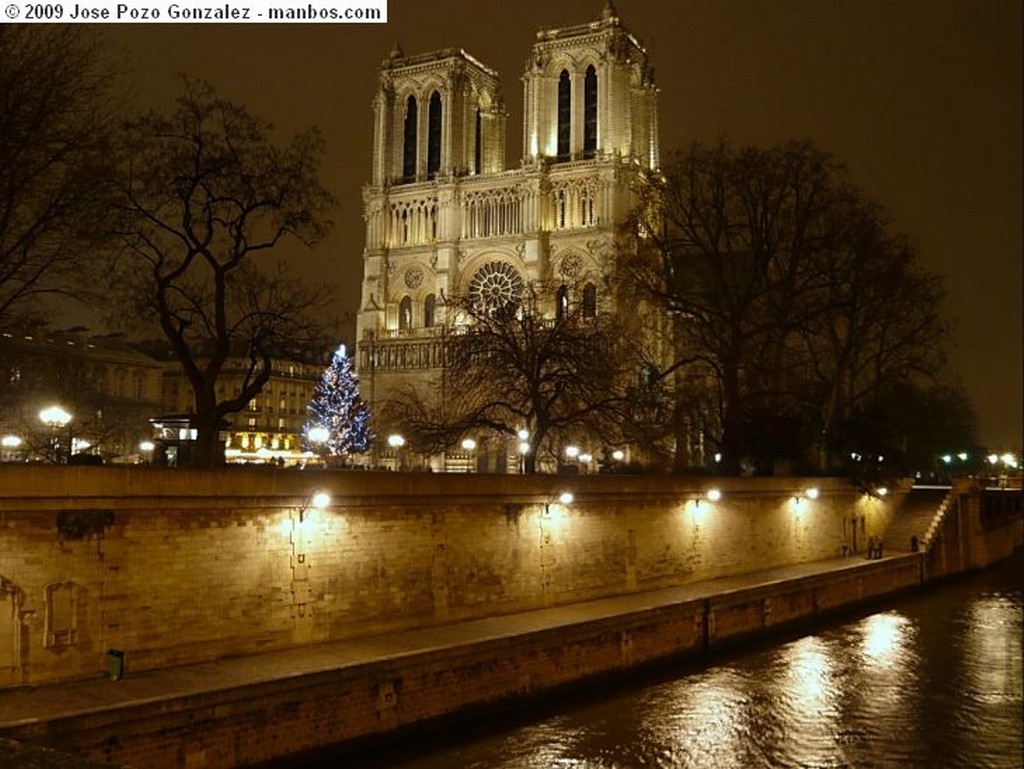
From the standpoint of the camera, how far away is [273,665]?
1479 cm

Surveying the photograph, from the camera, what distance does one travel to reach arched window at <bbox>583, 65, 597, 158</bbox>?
66.7 meters

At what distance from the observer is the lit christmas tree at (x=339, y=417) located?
5309cm

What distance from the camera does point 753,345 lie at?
3397 centimetres

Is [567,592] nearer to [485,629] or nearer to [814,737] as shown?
[485,629]

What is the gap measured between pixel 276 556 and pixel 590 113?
54.5m

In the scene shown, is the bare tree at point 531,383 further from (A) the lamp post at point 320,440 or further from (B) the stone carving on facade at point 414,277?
(B) the stone carving on facade at point 414,277

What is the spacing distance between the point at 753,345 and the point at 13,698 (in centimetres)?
2541

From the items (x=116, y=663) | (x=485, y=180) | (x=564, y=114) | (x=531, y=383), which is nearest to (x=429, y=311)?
(x=485, y=180)

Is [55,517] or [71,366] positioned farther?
[71,366]

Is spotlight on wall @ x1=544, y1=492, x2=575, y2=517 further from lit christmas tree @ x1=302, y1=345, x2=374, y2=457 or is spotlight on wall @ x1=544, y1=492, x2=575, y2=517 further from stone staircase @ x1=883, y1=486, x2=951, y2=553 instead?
lit christmas tree @ x1=302, y1=345, x2=374, y2=457

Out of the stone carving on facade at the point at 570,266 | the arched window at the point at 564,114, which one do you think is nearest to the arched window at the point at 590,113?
the arched window at the point at 564,114

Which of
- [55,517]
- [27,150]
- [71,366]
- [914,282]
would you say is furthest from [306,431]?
[55,517]

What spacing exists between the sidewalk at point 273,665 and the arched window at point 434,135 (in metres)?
53.2

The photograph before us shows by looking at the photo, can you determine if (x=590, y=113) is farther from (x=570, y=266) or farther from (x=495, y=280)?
(x=495, y=280)
